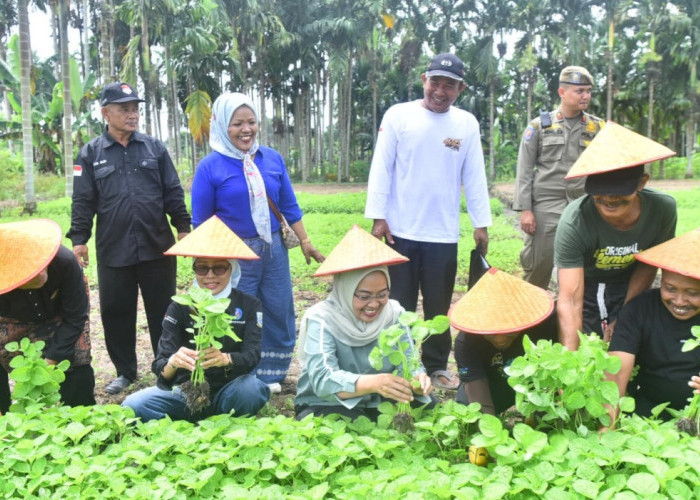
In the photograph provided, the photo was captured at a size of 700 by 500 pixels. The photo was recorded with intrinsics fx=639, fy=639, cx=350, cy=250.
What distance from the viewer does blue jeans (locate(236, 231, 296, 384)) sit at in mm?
3594

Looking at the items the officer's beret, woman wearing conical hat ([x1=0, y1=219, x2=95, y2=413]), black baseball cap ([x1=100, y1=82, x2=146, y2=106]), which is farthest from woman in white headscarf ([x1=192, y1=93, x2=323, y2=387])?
the officer's beret

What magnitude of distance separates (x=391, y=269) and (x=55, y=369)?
1.89 m

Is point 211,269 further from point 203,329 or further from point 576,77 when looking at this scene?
point 576,77

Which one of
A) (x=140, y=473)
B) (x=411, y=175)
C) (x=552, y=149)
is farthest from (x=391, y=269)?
(x=140, y=473)

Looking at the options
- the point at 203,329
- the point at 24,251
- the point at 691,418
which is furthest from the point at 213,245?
the point at 691,418

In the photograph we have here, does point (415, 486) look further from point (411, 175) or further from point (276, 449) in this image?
point (411, 175)

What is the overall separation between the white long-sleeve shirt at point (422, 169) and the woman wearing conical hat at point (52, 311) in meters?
1.65

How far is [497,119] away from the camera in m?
36.6

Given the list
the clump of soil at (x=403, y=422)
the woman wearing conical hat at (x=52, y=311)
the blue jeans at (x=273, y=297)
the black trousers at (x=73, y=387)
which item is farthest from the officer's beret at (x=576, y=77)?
the black trousers at (x=73, y=387)

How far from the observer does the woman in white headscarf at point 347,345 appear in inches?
107

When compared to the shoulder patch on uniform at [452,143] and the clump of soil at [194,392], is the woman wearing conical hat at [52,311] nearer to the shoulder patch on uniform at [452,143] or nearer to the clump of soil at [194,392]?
the clump of soil at [194,392]

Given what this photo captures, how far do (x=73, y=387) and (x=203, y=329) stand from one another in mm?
996

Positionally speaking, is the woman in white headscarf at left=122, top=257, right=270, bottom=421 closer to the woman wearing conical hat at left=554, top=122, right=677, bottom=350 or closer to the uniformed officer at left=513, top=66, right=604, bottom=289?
the woman wearing conical hat at left=554, top=122, right=677, bottom=350

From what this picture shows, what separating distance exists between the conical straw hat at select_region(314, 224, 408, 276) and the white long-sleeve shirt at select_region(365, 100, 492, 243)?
0.99 metres
